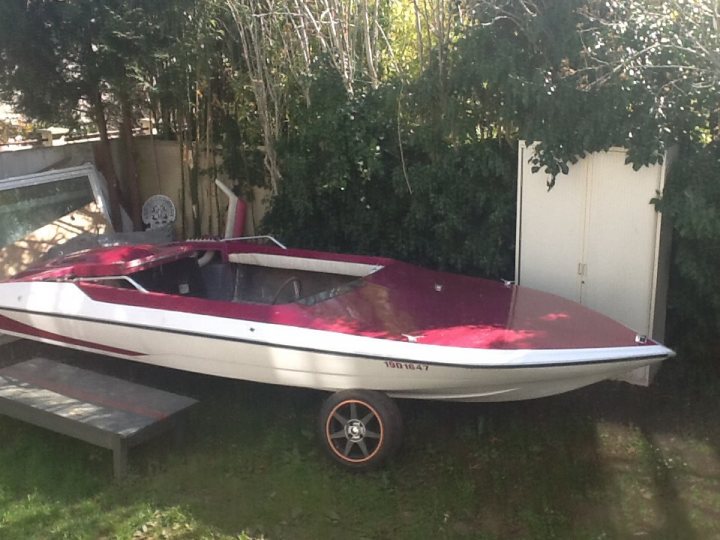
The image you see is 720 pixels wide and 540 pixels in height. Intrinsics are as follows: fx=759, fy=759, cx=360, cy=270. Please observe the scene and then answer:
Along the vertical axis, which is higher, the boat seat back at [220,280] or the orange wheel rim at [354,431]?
the boat seat back at [220,280]

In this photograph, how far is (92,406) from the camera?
483cm

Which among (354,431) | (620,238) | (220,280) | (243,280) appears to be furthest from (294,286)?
(620,238)

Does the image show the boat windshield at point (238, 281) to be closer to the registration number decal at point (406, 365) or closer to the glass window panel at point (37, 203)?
the registration number decal at point (406, 365)

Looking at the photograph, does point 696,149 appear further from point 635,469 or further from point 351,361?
point 351,361

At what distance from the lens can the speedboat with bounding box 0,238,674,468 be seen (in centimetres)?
430

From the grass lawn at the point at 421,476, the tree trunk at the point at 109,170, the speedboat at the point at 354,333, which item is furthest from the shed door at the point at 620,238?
the tree trunk at the point at 109,170

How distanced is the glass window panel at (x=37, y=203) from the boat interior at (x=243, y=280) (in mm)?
2225

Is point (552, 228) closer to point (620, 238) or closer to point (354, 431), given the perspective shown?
point (620, 238)

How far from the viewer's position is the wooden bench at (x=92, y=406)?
179 inches

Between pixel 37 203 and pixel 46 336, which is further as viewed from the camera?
pixel 37 203

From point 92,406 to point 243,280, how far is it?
1.73 meters

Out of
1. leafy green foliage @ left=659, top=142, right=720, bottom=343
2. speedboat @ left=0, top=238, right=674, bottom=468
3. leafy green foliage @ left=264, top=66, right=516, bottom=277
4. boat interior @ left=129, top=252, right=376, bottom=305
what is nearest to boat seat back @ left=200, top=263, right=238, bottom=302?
boat interior @ left=129, top=252, right=376, bottom=305

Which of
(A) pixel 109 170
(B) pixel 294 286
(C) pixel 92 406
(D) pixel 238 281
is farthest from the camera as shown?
(A) pixel 109 170

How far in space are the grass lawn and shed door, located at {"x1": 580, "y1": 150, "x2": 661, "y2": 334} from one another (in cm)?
65
